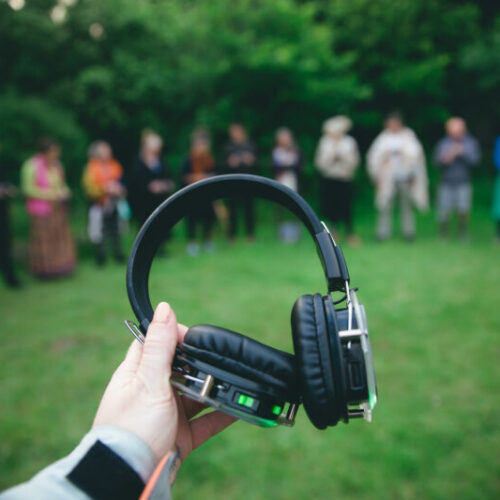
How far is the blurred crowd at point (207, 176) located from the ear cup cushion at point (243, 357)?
569 cm

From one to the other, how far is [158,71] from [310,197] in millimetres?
5109

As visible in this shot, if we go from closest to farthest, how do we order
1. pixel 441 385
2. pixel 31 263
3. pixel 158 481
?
pixel 158 481, pixel 441 385, pixel 31 263

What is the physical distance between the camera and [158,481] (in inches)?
35.7

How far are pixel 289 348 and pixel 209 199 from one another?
2.74 m

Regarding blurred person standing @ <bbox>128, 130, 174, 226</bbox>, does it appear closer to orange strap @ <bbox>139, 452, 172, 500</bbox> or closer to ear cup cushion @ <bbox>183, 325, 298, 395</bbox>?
ear cup cushion @ <bbox>183, 325, 298, 395</bbox>

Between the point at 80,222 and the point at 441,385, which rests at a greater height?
the point at 80,222

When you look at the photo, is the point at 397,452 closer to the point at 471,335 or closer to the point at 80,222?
the point at 471,335

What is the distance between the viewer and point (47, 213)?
20.6 feet

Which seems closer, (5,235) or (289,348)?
(289,348)

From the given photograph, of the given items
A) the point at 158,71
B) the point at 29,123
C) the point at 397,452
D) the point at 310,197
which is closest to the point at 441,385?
the point at 397,452

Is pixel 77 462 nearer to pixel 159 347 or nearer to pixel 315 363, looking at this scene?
pixel 159 347

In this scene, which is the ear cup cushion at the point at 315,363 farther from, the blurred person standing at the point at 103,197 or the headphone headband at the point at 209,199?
the blurred person standing at the point at 103,197

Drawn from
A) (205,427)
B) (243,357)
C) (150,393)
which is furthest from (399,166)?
(150,393)

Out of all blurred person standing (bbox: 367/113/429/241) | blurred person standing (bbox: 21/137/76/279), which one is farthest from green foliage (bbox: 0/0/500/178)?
blurred person standing (bbox: 21/137/76/279)
